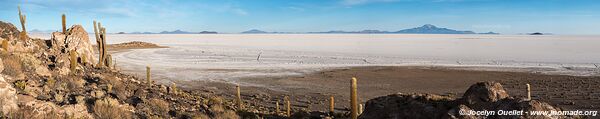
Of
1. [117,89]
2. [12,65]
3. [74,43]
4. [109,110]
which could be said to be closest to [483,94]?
[109,110]

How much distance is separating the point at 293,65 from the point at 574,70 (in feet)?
73.4

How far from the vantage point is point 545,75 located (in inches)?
1268

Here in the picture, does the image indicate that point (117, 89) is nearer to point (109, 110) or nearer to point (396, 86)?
point (109, 110)

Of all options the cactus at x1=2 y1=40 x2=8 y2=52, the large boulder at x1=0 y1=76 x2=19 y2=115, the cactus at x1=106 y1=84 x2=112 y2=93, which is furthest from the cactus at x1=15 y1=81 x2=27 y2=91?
the cactus at x1=2 y1=40 x2=8 y2=52

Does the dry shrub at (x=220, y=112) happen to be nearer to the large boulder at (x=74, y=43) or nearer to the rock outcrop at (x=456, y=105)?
the rock outcrop at (x=456, y=105)

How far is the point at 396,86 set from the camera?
92.5 ft

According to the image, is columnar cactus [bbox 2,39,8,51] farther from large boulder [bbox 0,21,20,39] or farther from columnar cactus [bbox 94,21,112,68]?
columnar cactus [bbox 94,21,112,68]

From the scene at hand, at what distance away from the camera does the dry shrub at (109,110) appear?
1116cm

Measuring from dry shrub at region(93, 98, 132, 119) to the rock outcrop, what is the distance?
6272 mm

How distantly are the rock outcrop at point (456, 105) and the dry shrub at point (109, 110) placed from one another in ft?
20.6

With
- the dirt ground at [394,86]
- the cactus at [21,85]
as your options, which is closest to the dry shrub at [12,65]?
the cactus at [21,85]

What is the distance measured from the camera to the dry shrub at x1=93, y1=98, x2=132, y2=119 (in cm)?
1116

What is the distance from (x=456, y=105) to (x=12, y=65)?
1181 cm

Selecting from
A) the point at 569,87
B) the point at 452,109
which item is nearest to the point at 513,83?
the point at 569,87
